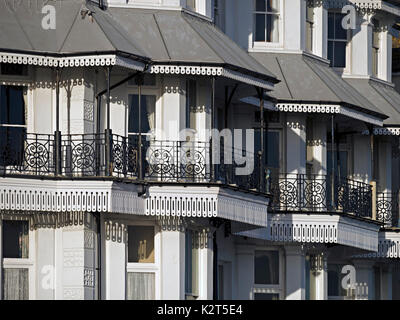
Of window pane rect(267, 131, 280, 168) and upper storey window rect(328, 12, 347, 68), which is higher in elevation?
upper storey window rect(328, 12, 347, 68)

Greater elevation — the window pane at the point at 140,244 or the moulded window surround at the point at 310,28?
the moulded window surround at the point at 310,28

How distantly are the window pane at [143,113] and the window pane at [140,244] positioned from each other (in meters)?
2.36

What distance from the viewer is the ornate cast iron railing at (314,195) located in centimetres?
5803

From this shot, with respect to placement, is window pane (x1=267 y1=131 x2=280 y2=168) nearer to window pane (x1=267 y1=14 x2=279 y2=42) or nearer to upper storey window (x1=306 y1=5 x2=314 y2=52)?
window pane (x1=267 y1=14 x2=279 y2=42)

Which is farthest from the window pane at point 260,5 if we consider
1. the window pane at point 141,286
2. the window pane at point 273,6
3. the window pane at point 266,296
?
the window pane at point 141,286

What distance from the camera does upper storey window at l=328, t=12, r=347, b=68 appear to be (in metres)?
64.6

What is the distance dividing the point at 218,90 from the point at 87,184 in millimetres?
6418

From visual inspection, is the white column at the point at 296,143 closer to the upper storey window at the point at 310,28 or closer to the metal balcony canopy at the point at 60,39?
the upper storey window at the point at 310,28

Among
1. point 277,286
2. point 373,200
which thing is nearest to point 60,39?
point 277,286

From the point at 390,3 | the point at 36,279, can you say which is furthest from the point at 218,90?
the point at 390,3

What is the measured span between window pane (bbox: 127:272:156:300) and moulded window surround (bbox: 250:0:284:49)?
9.87 metres

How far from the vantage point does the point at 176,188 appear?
51.8 m

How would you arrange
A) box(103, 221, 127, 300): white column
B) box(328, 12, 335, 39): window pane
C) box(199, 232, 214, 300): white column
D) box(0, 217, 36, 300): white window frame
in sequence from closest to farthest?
1. box(0, 217, 36, 300): white window frame
2. box(103, 221, 127, 300): white column
3. box(199, 232, 214, 300): white column
4. box(328, 12, 335, 39): window pane

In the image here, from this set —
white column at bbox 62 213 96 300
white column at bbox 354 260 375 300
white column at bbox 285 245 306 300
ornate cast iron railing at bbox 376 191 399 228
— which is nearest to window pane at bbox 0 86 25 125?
white column at bbox 62 213 96 300
